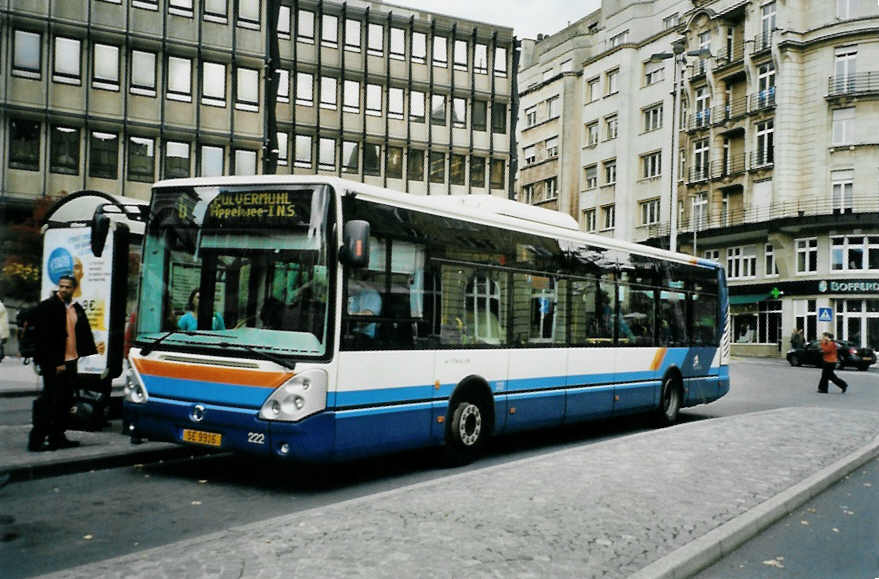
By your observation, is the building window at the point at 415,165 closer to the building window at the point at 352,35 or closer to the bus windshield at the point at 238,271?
the building window at the point at 352,35

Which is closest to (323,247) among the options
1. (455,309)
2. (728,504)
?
(455,309)

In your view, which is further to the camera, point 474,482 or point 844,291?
point 844,291

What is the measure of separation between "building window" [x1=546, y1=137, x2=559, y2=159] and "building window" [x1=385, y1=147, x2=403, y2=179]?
26333 mm

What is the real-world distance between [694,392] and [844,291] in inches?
1388

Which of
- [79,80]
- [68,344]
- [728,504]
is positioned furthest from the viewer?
[79,80]

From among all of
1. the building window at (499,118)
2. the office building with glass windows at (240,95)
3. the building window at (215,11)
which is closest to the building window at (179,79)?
the office building with glass windows at (240,95)

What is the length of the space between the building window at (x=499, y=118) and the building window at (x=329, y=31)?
378 inches

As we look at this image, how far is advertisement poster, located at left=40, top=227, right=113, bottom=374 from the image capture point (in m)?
11.0

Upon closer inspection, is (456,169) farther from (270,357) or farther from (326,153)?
(270,357)

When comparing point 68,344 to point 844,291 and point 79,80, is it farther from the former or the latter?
point 844,291

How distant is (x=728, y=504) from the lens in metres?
7.39

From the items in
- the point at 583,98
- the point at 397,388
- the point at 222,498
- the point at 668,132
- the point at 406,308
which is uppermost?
the point at 583,98

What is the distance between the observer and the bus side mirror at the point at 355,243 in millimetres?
7969

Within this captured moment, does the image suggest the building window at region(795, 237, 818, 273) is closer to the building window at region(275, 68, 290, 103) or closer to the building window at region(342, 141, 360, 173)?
the building window at region(342, 141, 360, 173)
